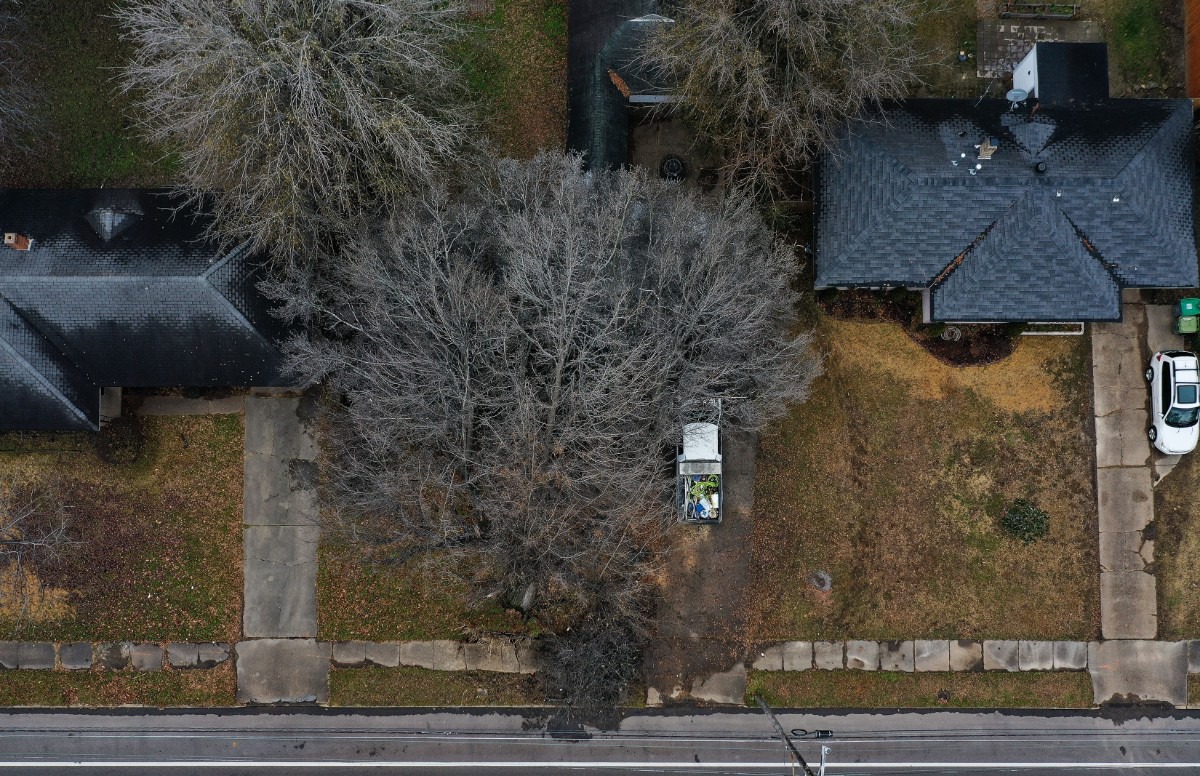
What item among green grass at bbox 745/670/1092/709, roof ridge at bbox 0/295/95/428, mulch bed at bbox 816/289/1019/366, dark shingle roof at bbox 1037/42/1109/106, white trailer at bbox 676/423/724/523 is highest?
dark shingle roof at bbox 1037/42/1109/106

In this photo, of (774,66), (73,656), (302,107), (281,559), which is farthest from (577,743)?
(774,66)

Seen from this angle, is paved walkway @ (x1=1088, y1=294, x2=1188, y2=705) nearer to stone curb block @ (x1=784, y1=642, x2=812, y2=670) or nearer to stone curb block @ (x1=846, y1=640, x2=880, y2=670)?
stone curb block @ (x1=846, y1=640, x2=880, y2=670)

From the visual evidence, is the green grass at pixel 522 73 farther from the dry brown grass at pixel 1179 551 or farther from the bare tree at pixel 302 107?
the dry brown grass at pixel 1179 551

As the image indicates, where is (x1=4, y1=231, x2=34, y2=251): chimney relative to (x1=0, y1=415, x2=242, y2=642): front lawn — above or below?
above

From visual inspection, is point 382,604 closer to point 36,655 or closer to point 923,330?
point 36,655

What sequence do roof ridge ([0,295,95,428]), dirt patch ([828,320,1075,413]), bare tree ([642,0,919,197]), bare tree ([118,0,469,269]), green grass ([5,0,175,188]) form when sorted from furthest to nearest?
dirt patch ([828,320,1075,413])
green grass ([5,0,175,188])
roof ridge ([0,295,95,428])
bare tree ([642,0,919,197])
bare tree ([118,0,469,269])

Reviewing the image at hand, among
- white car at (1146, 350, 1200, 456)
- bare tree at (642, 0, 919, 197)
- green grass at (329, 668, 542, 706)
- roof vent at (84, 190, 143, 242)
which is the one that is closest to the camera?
bare tree at (642, 0, 919, 197)

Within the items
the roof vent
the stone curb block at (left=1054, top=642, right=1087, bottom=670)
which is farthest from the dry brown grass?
the roof vent

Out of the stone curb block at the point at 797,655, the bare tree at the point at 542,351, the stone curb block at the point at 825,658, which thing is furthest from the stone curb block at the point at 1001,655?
the bare tree at the point at 542,351
